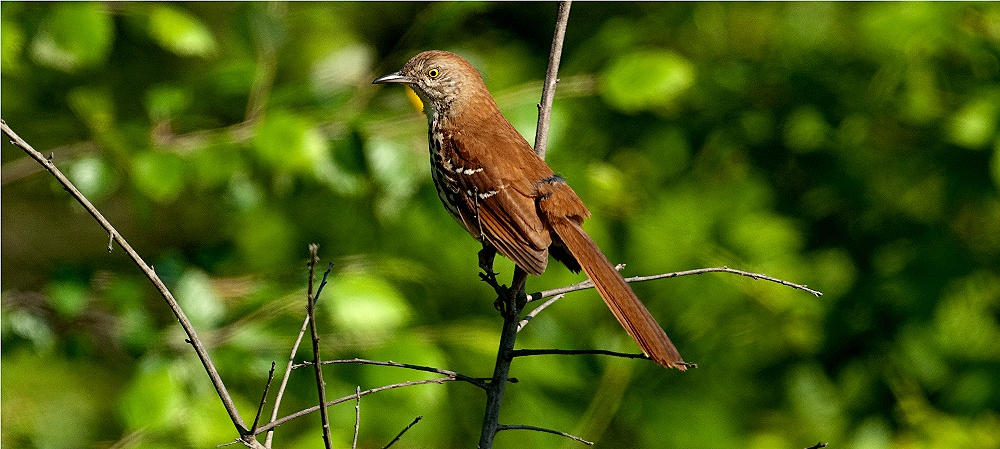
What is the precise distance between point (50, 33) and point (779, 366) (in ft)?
14.8

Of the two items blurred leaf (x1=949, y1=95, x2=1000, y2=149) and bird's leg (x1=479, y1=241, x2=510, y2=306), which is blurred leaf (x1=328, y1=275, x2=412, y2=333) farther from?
blurred leaf (x1=949, y1=95, x2=1000, y2=149)

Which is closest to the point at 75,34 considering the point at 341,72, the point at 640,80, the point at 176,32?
the point at 176,32

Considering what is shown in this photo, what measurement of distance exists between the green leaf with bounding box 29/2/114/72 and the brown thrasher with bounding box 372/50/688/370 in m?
1.67

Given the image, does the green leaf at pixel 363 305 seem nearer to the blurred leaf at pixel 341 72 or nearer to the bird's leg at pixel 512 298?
the blurred leaf at pixel 341 72

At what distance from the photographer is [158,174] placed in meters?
3.94

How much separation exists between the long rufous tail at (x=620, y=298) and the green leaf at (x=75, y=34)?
2.32 meters

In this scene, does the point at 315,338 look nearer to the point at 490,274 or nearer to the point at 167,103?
the point at 490,274

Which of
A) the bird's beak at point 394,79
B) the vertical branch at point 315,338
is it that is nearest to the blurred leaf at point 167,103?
the bird's beak at point 394,79

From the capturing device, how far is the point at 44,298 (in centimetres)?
421

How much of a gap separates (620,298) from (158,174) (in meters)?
2.31

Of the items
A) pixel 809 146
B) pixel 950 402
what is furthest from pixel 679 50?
pixel 950 402

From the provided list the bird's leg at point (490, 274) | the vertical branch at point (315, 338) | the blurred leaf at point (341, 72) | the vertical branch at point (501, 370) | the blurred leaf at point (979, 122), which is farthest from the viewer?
the blurred leaf at point (979, 122)

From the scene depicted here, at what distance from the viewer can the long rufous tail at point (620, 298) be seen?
1992mm

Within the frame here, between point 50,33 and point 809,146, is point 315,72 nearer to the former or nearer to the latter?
point 50,33
